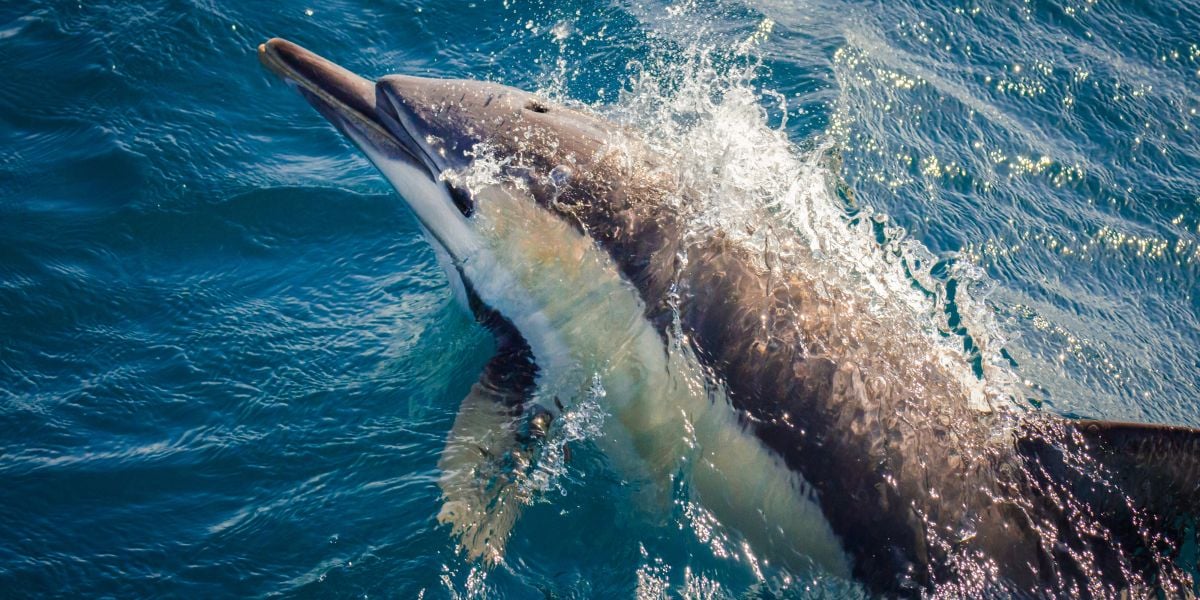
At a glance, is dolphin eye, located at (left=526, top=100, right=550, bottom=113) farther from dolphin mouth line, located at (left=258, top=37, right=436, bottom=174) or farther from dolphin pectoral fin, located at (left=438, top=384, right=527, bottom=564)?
dolphin pectoral fin, located at (left=438, top=384, right=527, bottom=564)

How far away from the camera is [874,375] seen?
13.8ft

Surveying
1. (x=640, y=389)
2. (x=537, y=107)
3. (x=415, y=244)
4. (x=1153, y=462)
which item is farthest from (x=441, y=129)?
(x=1153, y=462)

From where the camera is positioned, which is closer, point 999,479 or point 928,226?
point 999,479

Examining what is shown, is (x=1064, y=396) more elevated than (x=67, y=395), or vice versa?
(x=67, y=395)

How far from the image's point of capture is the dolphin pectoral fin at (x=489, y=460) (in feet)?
14.9

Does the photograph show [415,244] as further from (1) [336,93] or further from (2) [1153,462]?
(2) [1153,462]

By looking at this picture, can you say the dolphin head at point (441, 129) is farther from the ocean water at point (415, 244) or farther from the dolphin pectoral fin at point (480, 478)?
the dolphin pectoral fin at point (480, 478)

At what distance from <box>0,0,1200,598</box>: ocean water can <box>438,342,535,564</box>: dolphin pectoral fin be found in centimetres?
11

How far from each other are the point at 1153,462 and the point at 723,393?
1.86m

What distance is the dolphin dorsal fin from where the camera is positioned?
4000 mm

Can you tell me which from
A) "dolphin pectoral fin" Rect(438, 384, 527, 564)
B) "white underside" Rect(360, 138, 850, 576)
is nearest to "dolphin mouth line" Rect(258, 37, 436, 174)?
"white underside" Rect(360, 138, 850, 576)

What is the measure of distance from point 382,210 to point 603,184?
2916mm

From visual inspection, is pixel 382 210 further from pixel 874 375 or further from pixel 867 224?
pixel 874 375

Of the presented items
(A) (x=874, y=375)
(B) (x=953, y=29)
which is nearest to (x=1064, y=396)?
(A) (x=874, y=375)
